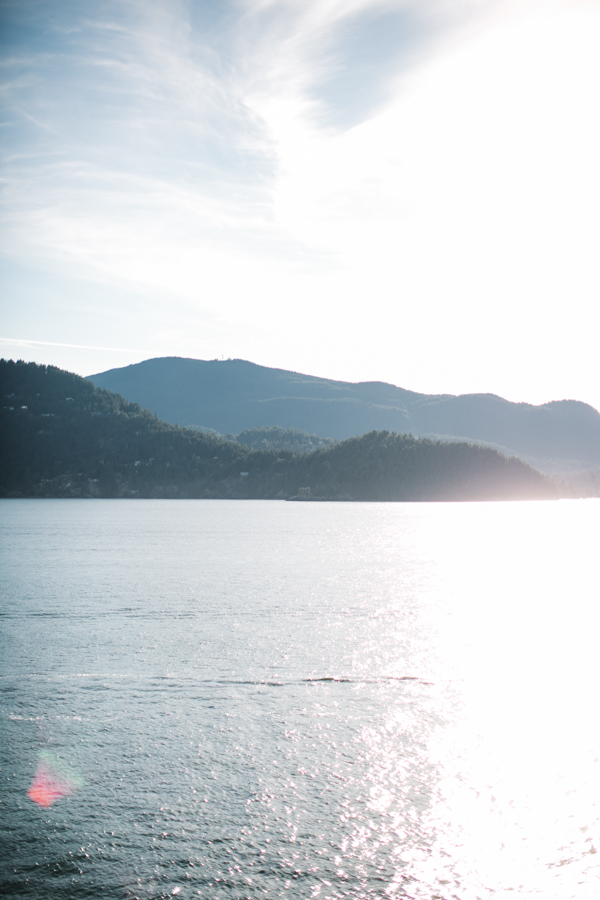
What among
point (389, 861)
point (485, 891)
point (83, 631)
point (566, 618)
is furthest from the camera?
point (566, 618)

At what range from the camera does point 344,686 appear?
16938 mm

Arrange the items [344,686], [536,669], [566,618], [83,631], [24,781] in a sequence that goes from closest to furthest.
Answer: [24,781], [344,686], [536,669], [83,631], [566,618]

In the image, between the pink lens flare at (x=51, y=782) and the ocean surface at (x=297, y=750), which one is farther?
the pink lens flare at (x=51, y=782)

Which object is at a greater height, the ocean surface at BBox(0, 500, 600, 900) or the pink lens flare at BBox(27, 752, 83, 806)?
the ocean surface at BBox(0, 500, 600, 900)

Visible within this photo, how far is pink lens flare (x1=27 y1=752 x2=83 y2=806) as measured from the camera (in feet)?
35.4

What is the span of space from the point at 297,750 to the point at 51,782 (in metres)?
4.49

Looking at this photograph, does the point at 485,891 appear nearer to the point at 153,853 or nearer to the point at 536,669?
the point at 153,853

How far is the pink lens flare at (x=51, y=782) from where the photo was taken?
10.8 meters

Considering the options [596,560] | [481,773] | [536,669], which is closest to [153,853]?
[481,773]

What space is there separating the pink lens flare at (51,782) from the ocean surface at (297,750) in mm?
42

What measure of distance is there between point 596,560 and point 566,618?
30.5 metres

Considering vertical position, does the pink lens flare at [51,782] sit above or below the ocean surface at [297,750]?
below

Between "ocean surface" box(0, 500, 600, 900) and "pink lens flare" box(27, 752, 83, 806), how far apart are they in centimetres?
4

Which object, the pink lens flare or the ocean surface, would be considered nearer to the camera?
the ocean surface
